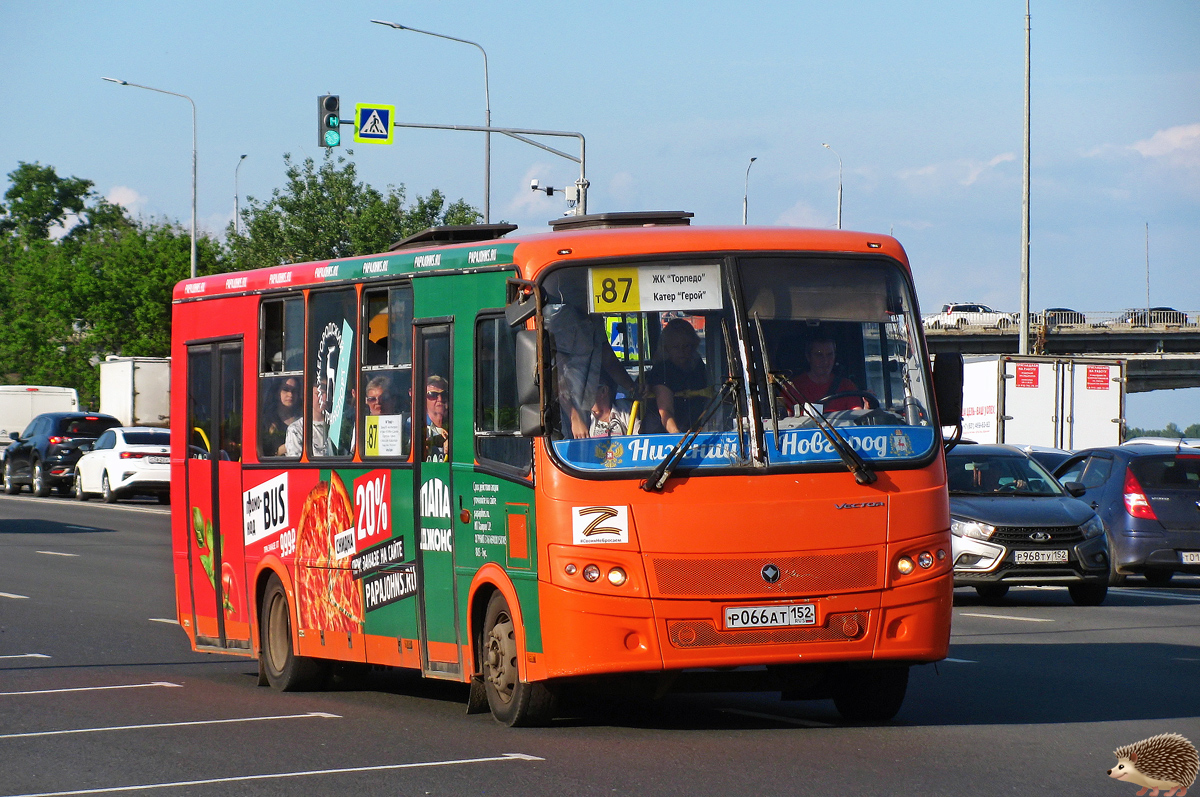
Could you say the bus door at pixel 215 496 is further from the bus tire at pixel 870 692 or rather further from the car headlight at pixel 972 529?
the car headlight at pixel 972 529

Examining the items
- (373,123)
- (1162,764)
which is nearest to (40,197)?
(373,123)

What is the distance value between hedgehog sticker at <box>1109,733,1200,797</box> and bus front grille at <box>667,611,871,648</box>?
1.94 metres

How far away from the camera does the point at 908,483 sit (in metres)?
8.94

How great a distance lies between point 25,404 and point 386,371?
44175 mm

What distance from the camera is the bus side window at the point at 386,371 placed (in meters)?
10.4

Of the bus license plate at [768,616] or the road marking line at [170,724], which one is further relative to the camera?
the road marking line at [170,724]

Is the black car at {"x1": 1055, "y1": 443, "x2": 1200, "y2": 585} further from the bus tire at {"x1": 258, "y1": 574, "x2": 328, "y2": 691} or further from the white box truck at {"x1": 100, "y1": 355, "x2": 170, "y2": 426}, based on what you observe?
the white box truck at {"x1": 100, "y1": 355, "x2": 170, "y2": 426}

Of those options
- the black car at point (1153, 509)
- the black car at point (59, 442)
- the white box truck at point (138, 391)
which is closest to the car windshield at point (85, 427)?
the black car at point (59, 442)

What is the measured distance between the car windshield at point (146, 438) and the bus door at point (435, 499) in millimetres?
27888

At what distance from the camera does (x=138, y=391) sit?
160ft

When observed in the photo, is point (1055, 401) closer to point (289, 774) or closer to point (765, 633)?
point (765, 633)

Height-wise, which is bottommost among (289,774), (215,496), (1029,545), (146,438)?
(289,774)

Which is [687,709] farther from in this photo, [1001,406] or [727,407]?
[1001,406]

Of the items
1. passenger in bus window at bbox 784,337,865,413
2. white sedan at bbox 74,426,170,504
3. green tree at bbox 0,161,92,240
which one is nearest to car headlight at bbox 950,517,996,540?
passenger in bus window at bbox 784,337,865,413
